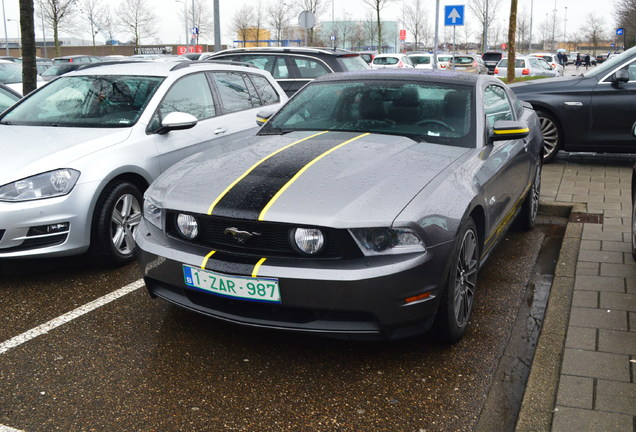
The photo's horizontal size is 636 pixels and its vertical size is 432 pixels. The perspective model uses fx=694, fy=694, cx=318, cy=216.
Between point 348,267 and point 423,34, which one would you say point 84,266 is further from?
point 423,34

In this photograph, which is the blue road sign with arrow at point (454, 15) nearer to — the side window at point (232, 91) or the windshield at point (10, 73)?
the windshield at point (10, 73)

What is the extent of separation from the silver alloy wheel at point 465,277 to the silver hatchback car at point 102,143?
2540 mm

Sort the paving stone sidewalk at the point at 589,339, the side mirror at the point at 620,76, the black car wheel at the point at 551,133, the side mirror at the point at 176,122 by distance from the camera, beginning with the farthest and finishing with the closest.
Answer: the black car wheel at the point at 551,133, the side mirror at the point at 620,76, the side mirror at the point at 176,122, the paving stone sidewalk at the point at 589,339

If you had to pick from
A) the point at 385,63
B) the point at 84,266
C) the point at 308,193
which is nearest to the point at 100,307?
the point at 84,266

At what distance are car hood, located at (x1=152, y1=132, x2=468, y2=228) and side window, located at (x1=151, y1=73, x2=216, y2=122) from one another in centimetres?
154

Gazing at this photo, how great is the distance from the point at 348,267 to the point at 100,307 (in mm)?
1928

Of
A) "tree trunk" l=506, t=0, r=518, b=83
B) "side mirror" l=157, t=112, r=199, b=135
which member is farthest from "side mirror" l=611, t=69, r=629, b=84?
"tree trunk" l=506, t=0, r=518, b=83

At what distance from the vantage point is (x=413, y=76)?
4887 mm

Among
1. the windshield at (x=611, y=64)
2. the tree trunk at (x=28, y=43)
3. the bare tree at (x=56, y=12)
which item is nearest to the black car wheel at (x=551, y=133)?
the windshield at (x=611, y=64)

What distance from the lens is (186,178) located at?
12.8 feet

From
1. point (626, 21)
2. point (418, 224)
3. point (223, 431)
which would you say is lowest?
point (223, 431)

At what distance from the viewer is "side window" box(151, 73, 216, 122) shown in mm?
5816

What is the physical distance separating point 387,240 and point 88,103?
3496mm

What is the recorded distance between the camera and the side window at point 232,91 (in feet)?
21.7
